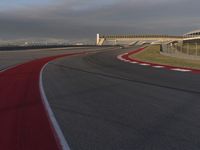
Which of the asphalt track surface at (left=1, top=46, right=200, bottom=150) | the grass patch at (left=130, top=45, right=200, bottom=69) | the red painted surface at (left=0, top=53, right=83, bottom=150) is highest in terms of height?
the asphalt track surface at (left=1, top=46, right=200, bottom=150)

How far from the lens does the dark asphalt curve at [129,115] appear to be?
6.50 metres

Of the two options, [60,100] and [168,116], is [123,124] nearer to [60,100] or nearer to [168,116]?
[168,116]

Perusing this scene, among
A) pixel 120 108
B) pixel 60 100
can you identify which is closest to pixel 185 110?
pixel 120 108

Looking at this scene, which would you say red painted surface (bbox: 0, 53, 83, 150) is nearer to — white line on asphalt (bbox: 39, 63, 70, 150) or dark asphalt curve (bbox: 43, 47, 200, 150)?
white line on asphalt (bbox: 39, 63, 70, 150)

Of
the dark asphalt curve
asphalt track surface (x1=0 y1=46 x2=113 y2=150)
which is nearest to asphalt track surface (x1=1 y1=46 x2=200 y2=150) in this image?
the dark asphalt curve

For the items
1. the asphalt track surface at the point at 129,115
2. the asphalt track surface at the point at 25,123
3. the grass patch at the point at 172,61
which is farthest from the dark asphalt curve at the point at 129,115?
the grass patch at the point at 172,61

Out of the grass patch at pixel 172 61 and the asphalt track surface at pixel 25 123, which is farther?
the grass patch at pixel 172 61

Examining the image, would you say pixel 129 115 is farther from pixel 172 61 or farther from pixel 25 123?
pixel 172 61

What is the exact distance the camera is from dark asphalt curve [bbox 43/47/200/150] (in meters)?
6.50

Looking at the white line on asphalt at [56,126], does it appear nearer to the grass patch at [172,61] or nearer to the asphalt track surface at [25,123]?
the asphalt track surface at [25,123]

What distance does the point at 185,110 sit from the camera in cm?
896

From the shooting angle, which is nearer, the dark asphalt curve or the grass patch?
the dark asphalt curve

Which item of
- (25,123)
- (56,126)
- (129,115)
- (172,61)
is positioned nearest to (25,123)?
(25,123)

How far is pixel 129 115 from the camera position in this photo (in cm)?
863
